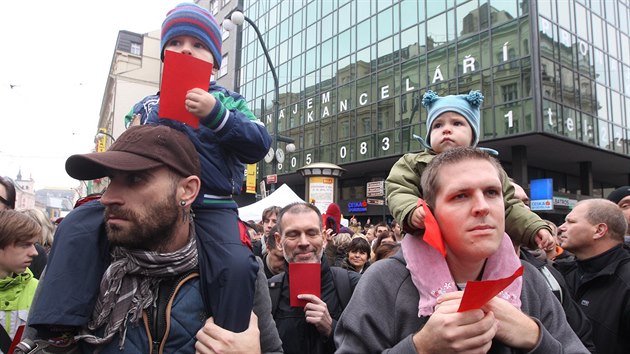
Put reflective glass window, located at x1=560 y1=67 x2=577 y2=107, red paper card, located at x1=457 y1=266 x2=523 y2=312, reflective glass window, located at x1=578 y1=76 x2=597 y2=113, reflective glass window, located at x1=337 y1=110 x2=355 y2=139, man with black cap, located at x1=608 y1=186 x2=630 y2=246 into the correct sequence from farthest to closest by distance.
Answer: reflective glass window, located at x1=337 y1=110 x2=355 y2=139
reflective glass window, located at x1=578 y1=76 x2=597 y2=113
reflective glass window, located at x1=560 y1=67 x2=577 y2=107
man with black cap, located at x1=608 y1=186 x2=630 y2=246
red paper card, located at x1=457 y1=266 x2=523 y2=312

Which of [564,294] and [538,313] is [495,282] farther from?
[564,294]

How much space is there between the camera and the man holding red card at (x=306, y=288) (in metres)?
3.10

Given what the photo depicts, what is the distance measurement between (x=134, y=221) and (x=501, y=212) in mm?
1423

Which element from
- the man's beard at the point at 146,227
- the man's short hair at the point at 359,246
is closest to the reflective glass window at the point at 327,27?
the man's short hair at the point at 359,246

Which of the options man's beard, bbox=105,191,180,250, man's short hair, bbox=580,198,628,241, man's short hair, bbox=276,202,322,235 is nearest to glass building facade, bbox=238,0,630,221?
man's short hair, bbox=276,202,322,235

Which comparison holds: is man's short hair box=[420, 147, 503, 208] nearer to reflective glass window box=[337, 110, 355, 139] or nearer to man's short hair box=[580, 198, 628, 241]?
man's short hair box=[580, 198, 628, 241]

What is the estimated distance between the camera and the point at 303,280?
10.2ft

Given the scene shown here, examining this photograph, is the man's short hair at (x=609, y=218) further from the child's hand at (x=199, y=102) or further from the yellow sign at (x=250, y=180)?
the yellow sign at (x=250, y=180)

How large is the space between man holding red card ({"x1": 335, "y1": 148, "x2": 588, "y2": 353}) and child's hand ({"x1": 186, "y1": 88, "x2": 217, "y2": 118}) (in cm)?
99

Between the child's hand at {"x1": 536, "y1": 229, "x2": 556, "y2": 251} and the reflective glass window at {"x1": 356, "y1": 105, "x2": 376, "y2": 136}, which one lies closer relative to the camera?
the child's hand at {"x1": 536, "y1": 229, "x2": 556, "y2": 251}

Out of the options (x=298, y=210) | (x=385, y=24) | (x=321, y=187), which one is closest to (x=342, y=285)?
(x=298, y=210)

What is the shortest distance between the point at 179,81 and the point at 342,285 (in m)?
2.20

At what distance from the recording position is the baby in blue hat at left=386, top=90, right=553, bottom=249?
211 cm

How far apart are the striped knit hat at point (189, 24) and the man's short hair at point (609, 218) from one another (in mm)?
3483
